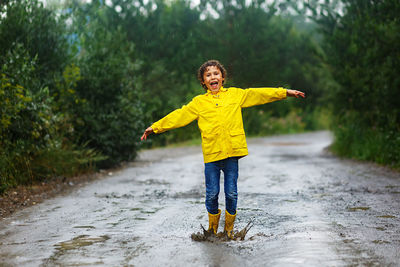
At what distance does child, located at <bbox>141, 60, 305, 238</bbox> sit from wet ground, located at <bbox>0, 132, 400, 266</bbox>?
1.55 ft

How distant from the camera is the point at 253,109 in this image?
124 feet

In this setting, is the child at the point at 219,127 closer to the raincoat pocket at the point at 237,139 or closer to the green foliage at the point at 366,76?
the raincoat pocket at the point at 237,139

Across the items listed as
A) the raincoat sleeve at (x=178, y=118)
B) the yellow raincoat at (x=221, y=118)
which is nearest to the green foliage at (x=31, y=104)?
the raincoat sleeve at (x=178, y=118)

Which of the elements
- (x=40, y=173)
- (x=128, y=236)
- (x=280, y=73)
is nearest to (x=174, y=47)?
(x=280, y=73)

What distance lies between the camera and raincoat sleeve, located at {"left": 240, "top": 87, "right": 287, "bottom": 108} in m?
6.36

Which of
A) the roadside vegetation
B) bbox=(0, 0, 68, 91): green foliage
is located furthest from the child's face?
bbox=(0, 0, 68, 91): green foliage

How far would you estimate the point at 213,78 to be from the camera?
6309mm

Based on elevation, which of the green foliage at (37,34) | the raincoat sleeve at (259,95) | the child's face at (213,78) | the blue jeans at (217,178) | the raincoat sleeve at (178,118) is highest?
the green foliage at (37,34)

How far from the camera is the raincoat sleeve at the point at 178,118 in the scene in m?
6.32

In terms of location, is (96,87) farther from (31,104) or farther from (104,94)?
(31,104)

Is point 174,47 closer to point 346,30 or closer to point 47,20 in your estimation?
point 346,30

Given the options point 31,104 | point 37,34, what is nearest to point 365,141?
point 37,34

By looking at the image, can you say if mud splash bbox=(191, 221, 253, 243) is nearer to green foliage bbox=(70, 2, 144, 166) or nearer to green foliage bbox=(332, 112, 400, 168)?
green foliage bbox=(332, 112, 400, 168)

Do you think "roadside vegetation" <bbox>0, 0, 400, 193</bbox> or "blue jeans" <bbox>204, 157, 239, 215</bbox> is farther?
"roadside vegetation" <bbox>0, 0, 400, 193</bbox>
